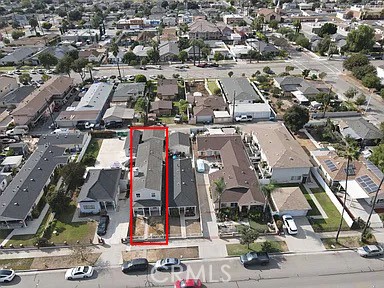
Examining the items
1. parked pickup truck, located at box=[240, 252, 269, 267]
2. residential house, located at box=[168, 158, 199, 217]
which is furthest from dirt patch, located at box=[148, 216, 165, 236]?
parked pickup truck, located at box=[240, 252, 269, 267]

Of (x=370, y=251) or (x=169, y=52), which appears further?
(x=169, y=52)

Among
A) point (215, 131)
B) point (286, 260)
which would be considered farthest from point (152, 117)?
point (286, 260)

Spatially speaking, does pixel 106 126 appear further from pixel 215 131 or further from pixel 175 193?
pixel 175 193

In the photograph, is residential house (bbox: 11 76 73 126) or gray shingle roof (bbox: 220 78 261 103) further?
gray shingle roof (bbox: 220 78 261 103)

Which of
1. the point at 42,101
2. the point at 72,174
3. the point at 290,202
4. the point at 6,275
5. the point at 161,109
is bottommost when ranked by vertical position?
the point at 6,275

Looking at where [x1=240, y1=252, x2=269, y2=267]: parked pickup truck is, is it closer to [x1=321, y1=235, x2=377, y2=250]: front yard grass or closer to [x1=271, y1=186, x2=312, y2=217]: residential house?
[x1=271, y1=186, x2=312, y2=217]: residential house

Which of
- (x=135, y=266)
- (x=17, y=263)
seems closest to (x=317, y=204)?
(x=135, y=266)

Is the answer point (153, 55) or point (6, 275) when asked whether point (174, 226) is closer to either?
point (6, 275)
